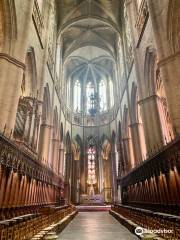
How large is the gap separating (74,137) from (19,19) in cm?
1868

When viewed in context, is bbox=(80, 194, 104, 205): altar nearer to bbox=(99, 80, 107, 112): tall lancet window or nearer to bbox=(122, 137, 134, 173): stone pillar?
bbox=(122, 137, 134, 173): stone pillar

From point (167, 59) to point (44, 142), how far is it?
10123mm

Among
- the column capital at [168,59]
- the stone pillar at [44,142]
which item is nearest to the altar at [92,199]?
the stone pillar at [44,142]

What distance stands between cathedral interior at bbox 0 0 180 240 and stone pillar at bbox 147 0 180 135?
45mm

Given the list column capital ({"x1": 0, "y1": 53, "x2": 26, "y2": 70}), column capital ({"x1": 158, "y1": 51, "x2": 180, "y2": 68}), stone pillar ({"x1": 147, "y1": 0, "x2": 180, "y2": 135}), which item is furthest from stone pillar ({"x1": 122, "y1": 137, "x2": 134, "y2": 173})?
column capital ({"x1": 0, "y1": 53, "x2": 26, "y2": 70})

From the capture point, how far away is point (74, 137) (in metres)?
27.8

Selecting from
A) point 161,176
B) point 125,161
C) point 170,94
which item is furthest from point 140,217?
point 125,161

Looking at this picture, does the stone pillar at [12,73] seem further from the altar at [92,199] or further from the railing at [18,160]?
the altar at [92,199]

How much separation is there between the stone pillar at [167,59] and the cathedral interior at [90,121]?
5cm

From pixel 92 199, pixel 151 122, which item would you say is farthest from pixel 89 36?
pixel 92 199

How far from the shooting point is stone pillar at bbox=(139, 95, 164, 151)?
12.3 m

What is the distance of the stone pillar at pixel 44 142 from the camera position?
49.4 ft

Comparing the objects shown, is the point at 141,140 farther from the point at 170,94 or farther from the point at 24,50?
the point at 24,50

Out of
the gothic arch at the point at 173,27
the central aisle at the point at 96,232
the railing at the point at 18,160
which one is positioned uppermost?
the gothic arch at the point at 173,27
